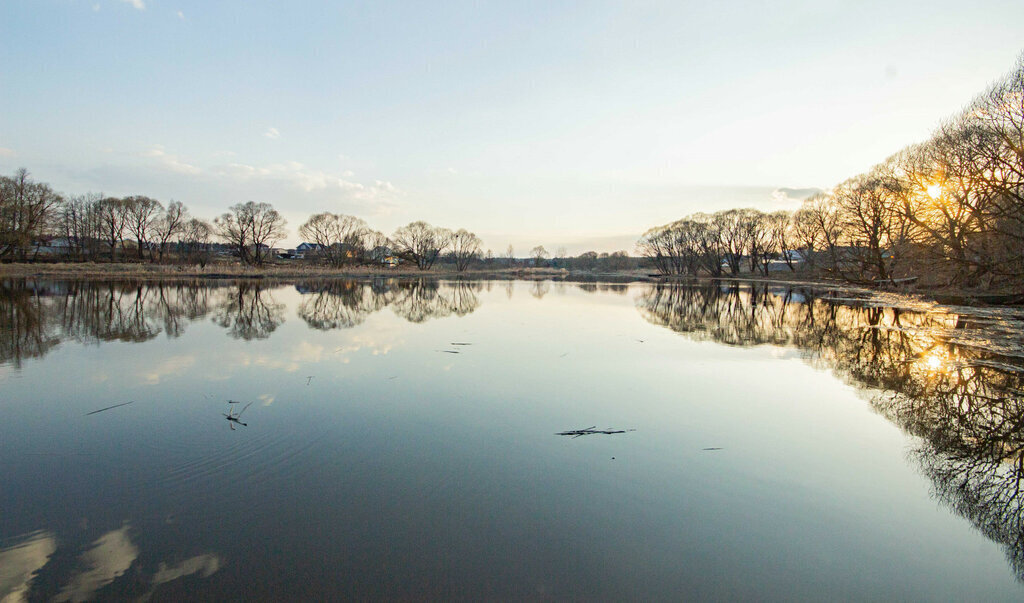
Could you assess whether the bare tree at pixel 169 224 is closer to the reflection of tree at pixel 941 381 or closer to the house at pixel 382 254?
the house at pixel 382 254

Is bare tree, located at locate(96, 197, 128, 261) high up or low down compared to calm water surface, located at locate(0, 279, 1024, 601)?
up

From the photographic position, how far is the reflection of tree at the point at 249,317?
13.7 meters

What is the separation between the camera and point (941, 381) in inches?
352

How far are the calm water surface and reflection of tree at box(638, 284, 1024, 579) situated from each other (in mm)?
58

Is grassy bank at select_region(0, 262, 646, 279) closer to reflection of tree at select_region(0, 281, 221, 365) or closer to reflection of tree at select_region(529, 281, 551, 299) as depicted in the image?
reflection of tree at select_region(0, 281, 221, 365)

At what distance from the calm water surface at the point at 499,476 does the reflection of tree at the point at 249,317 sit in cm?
269

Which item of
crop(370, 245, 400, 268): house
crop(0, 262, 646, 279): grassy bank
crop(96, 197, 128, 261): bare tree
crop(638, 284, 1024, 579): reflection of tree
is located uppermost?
crop(96, 197, 128, 261): bare tree

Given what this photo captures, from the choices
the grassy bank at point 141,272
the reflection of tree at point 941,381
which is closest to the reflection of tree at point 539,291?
the reflection of tree at point 941,381

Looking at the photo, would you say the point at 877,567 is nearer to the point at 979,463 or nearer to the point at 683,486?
the point at 683,486

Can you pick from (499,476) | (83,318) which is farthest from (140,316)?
(499,476)

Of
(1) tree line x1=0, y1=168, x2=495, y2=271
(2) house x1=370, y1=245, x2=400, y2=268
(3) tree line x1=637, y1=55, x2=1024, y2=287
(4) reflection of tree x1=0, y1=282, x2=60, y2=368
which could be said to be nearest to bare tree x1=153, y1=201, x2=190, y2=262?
(1) tree line x1=0, y1=168, x2=495, y2=271

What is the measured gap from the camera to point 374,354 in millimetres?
10742

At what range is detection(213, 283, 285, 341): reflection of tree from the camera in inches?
539

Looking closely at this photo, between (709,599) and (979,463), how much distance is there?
501 centimetres
